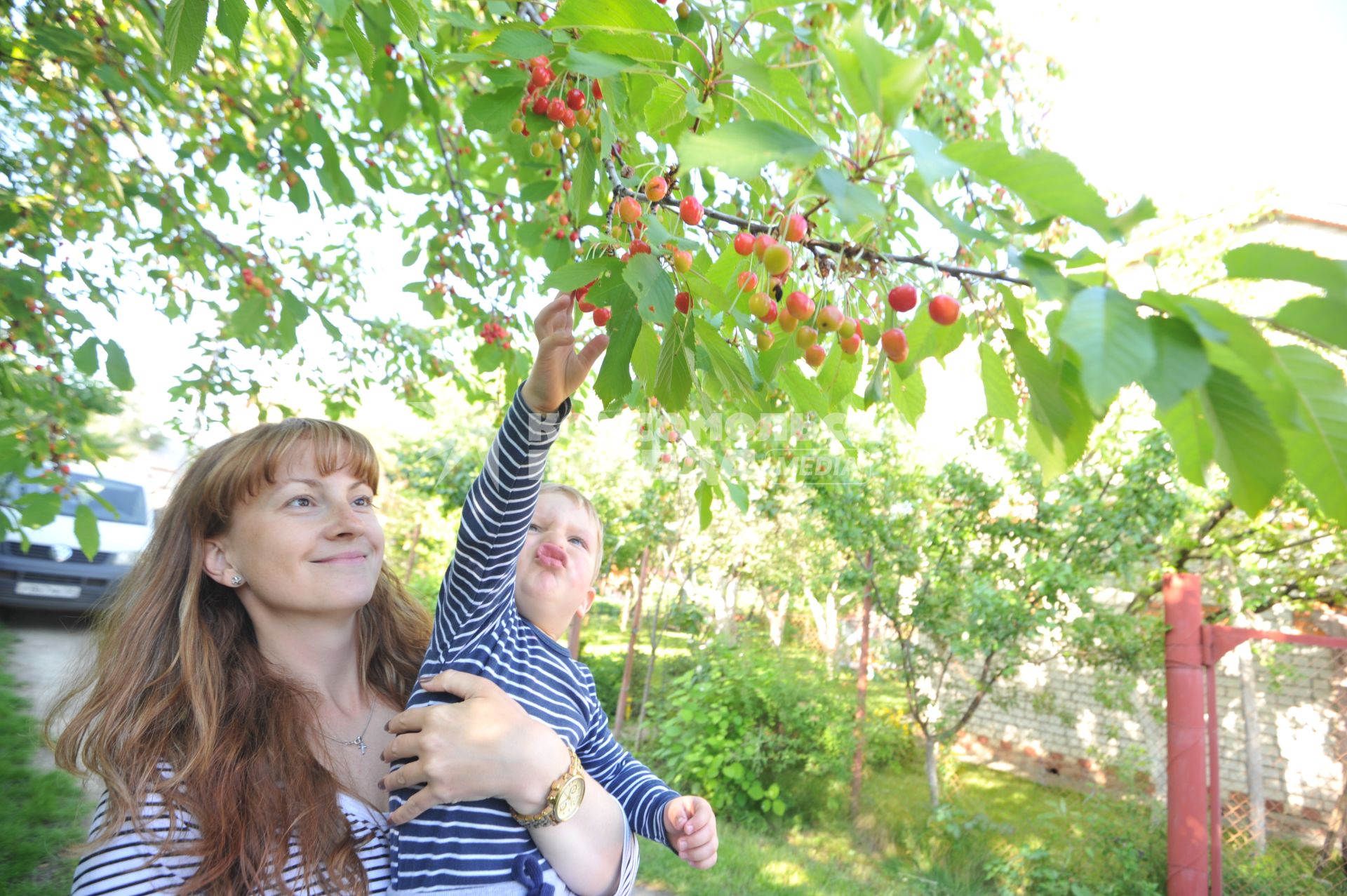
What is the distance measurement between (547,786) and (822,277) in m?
0.89

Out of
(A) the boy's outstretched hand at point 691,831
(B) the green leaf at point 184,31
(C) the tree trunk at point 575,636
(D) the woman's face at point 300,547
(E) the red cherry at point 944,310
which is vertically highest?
(B) the green leaf at point 184,31

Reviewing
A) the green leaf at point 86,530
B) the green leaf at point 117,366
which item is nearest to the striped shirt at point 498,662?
the green leaf at point 86,530

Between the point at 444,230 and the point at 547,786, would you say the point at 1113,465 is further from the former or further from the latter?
the point at 547,786

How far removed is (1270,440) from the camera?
22.3 inches

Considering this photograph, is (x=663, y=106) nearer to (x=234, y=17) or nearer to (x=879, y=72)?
Answer: (x=879, y=72)

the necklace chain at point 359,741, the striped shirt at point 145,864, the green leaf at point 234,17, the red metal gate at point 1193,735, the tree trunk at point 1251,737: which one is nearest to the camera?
the striped shirt at point 145,864

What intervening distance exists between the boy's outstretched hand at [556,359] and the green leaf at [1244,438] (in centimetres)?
72

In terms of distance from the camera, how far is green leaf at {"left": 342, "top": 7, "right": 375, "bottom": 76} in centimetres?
129

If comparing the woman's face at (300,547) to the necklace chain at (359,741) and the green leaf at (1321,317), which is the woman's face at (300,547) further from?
the green leaf at (1321,317)

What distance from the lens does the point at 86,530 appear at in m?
2.66

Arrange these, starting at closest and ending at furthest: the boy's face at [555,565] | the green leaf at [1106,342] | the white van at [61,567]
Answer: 1. the green leaf at [1106,342]
2. the boy's face at [555,565]
3. the white van at [61,567]

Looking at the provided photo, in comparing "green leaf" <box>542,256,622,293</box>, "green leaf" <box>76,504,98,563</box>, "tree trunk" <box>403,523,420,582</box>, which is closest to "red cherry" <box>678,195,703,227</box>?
"green leaf" <box>542,256,622,293</box>

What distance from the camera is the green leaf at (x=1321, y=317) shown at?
0.52 meters

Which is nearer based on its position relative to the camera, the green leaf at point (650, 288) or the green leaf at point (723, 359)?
the green leaf at point (650, 288)
